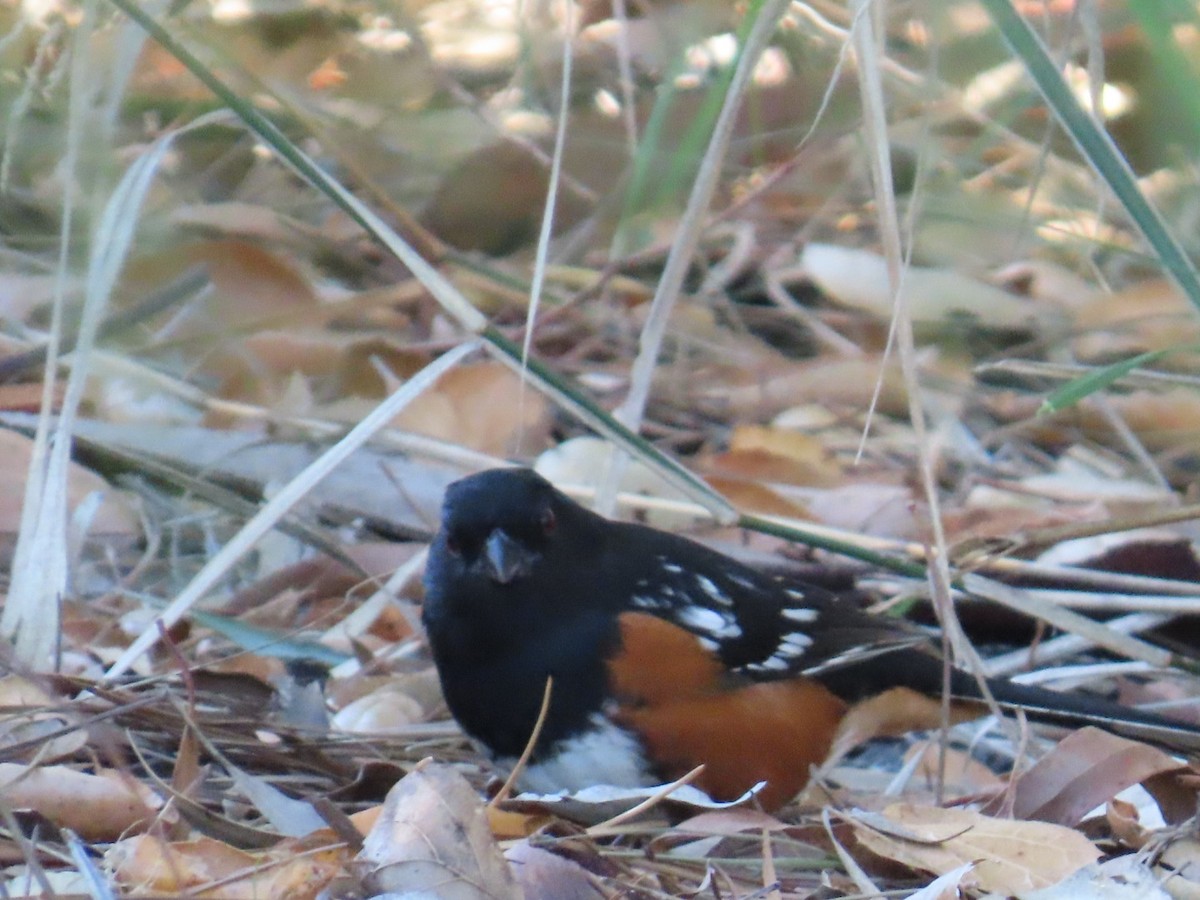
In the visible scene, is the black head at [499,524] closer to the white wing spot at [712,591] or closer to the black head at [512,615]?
the black head at [512,615]

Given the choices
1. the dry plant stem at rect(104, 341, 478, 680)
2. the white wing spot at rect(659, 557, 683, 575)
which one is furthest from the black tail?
the dry plant stem at rect(104, 341, 478, 680)

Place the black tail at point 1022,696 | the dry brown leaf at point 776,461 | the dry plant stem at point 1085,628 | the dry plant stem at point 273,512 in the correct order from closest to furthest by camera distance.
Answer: the dry plant stem at point 273,512, the black tail at point 1022,696, the dry plant stem at point 1085,628, the dry brown leaf at point 776,461

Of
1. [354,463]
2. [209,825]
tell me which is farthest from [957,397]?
[209,825]

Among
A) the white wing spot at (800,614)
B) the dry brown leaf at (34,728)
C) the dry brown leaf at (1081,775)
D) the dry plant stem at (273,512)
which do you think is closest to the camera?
the dry brown leaf at (34,728)

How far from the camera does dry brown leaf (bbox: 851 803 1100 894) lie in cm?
152

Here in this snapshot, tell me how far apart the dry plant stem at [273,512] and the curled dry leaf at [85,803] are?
10.5 inches

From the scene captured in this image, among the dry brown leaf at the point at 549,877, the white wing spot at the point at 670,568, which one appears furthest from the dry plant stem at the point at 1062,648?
the dry brown leaf at the point at 549,877

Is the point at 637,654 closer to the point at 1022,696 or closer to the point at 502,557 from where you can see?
the point at 502,557

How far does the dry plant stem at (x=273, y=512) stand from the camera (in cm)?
187

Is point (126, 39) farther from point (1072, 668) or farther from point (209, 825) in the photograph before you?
point (1072, 668)

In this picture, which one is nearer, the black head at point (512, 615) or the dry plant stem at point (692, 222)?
the dry plant stem at point (692, 222)

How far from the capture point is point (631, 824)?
5.43 ft

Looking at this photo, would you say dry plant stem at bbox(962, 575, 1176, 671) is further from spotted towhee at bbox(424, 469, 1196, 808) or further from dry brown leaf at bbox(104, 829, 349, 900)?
dry brown leaf at bbox(104, 829, 349, 900)

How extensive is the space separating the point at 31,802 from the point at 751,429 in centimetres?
178
